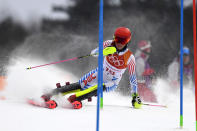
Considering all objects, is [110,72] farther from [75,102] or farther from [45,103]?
[45,103]

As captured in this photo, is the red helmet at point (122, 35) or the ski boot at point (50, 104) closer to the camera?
the ski boot at point (50, 104)

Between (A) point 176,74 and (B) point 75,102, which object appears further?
(A) point 176,74

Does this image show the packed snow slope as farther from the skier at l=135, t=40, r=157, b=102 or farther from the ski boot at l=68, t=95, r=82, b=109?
the skier at l=135, t=40, r=157, b=102

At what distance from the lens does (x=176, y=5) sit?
6266mm

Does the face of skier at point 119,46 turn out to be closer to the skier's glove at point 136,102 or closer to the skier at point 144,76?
the skier's glove at point 136,102

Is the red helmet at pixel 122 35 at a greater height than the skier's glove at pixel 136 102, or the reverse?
A: the red helmet at pixel 122 35

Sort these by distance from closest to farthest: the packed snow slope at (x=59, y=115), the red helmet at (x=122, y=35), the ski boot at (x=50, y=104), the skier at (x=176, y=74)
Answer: the packed snow slope at (x=59, y=115), the ski boot at (x=50, y=104), the red helmet at (x=122, y=35), the skier at (x=176, y=74)

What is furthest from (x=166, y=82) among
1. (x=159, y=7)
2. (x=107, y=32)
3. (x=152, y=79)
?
(x=159, y=7)

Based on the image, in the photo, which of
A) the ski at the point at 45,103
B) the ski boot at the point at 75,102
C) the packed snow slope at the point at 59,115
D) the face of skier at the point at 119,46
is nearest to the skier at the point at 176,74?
the packed snow slope at the point at 59,115

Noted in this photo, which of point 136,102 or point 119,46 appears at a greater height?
point 119,46

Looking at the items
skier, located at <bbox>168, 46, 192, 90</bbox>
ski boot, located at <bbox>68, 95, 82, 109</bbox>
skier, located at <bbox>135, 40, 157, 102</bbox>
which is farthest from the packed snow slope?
skier, located at <bbox>168, 46, 192, 90</bbox>

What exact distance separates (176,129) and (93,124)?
509 mm

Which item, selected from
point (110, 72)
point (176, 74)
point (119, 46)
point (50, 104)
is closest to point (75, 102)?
point (50, 104)

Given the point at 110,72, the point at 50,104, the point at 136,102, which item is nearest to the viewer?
the point at 50,104
